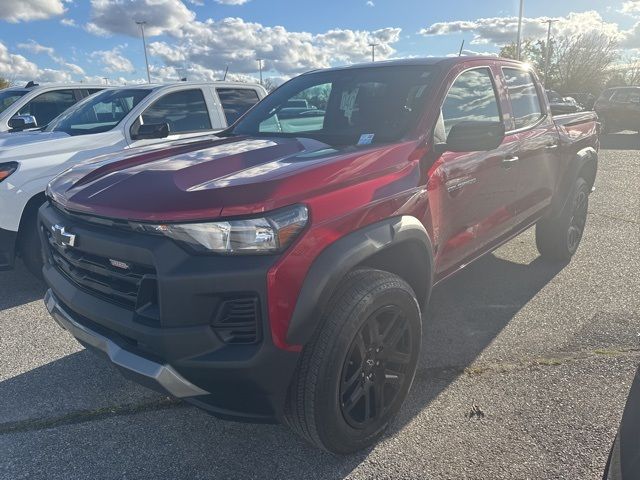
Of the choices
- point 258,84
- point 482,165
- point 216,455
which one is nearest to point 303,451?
point 216,455

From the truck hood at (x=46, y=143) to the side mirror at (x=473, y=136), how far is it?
139 inches

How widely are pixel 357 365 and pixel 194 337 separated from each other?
76 centimetres

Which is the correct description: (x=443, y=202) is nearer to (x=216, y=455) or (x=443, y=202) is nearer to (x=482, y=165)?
(x=482, y=165)

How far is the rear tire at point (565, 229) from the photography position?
→ 4625 millimetres

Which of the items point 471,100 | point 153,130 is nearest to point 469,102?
point 471,100

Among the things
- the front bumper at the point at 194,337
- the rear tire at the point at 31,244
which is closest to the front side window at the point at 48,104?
the rear tire at the point at 31,244

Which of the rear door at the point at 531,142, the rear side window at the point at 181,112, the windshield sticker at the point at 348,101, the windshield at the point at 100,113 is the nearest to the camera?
the windshield sticker at the point at 348,101

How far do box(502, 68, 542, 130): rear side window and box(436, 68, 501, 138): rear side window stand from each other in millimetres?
291

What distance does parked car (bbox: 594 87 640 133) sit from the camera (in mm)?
17453

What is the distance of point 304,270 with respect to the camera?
1.99 m

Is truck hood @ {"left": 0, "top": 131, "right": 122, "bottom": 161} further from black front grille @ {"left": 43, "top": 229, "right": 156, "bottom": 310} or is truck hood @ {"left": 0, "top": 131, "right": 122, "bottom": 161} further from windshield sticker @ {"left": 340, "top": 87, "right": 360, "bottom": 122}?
windshield sticker @ {"left": 340, "top": 87, "right": 360, "bottom": 122}

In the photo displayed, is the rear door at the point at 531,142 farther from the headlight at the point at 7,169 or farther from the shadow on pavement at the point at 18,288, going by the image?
the shadow on pavement at the point at 18,288

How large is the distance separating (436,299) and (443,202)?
152 cm

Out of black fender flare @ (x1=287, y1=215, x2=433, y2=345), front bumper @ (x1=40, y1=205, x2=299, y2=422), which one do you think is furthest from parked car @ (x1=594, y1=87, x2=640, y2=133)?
front bumper @ (x1=40, y1=205, x2=299, y2=422)
